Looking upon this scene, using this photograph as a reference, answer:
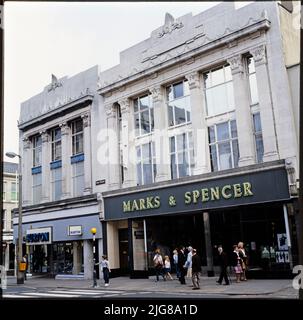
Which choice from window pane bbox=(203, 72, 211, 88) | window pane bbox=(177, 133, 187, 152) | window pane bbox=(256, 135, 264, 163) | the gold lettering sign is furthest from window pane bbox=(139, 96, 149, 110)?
window pane bbox=(256, 135, 264, 163)

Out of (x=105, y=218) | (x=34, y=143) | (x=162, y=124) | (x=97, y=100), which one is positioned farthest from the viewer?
(x=34, y=143)

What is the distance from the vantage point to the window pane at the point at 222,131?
18089 millimetres

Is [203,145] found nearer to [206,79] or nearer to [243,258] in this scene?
[206,79]

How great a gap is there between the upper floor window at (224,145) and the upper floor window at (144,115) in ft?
12.5

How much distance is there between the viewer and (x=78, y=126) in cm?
2486

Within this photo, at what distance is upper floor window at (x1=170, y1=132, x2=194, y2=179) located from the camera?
19062mm

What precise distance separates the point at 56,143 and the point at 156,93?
29.2 ft

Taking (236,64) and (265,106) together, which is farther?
(236,64)

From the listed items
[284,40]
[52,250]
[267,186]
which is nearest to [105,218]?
[52,250]

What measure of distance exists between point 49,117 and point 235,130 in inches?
520

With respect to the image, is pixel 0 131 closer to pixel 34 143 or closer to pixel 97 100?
pixel 97 100

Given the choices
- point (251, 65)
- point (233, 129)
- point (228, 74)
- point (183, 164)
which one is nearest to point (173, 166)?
point (183, 164)

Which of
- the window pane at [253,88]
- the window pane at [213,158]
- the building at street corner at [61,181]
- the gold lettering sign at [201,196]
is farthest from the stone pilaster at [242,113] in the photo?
the building at street corner at [61,181]

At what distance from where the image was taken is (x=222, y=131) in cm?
1823
